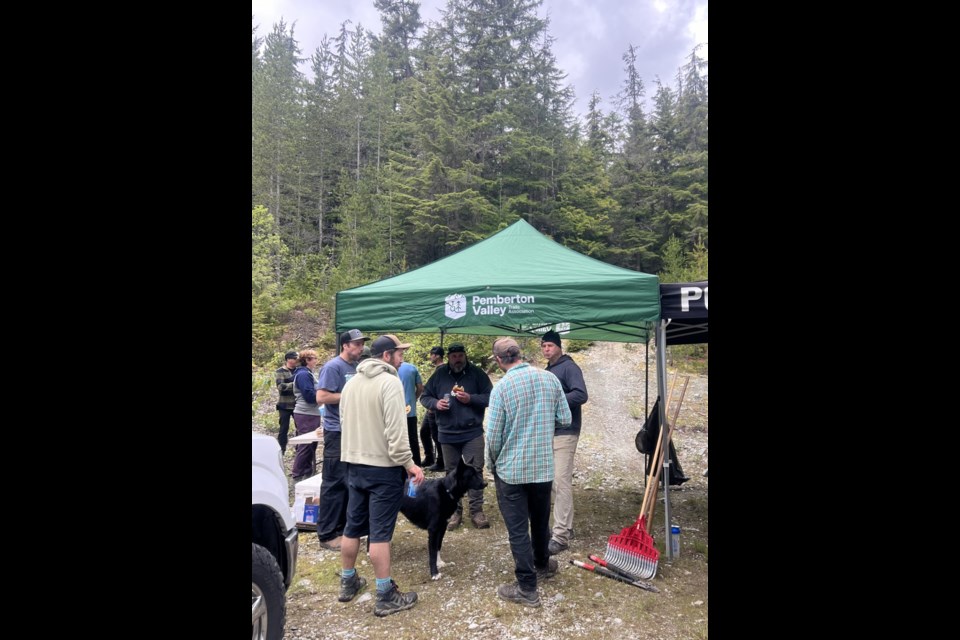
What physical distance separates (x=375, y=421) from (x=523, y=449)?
3.35ft

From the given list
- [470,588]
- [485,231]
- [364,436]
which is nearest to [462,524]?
[470,588]

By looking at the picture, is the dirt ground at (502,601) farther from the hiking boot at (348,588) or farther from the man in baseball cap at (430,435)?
the man in baseball cap at (430,435)

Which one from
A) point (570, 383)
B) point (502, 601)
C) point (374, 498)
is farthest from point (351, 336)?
point (502, 601)

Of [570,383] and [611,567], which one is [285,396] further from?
[611,567]

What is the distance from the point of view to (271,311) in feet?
61.0

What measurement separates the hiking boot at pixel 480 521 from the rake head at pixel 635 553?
1.28 metres

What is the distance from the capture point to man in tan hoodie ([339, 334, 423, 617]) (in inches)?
137

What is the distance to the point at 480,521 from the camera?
5.21 metres

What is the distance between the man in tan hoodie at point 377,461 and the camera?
137 inches

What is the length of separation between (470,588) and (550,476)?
1088 millimetres

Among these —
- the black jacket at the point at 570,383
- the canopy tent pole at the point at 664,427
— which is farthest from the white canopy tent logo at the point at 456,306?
the canopy tent pole at the point at 664,427

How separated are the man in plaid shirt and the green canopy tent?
790mm

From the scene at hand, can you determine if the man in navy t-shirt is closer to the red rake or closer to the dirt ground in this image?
the dirt ground
